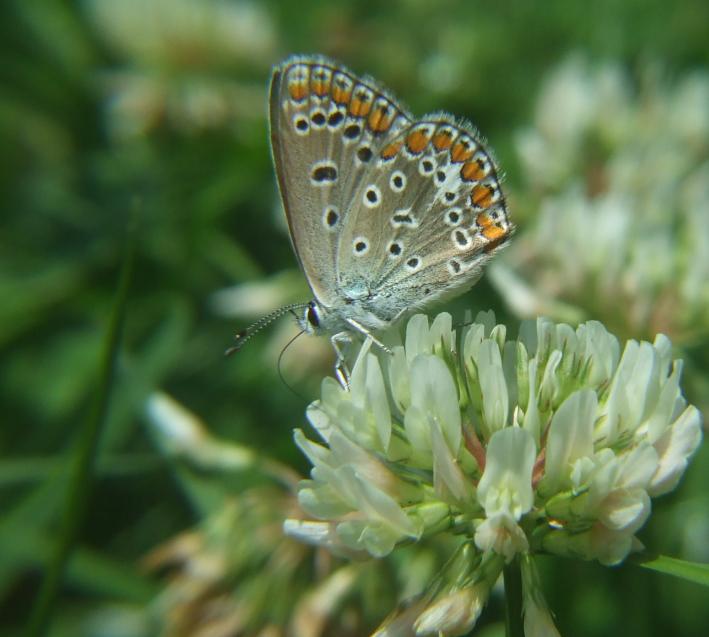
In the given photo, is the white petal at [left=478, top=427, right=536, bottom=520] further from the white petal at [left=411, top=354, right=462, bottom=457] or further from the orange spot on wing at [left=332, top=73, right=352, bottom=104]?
the orange spot on wing at [left=332, top=73, right=352, bottom=104]

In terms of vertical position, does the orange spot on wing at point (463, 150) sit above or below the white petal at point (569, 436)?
above

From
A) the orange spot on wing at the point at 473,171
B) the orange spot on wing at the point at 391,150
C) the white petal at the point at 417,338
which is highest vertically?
the orange spot on wing at the point at 391,150

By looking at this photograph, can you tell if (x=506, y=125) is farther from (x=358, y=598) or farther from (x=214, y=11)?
(x=358, y=598)

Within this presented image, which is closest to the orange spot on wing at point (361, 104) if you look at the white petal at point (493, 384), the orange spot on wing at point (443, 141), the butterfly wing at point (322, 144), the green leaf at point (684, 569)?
the butterfly wing at point (322, 144)

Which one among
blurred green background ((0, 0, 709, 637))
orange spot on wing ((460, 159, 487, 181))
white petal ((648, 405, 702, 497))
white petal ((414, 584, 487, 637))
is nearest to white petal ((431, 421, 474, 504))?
white petal ((414, 584, 487, 637))

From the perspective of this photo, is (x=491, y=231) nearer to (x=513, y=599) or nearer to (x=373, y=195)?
(x=373, y=195)

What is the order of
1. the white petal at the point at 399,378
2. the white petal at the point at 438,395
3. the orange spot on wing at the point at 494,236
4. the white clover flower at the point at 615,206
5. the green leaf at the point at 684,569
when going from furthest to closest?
the white clover flower at the point at 615,206 < the orange spot on wing at the point at 494,236 < the white petal at the point at 399,378 < the white petal at the point at 438,395 < the green leaf at the point at 684,569

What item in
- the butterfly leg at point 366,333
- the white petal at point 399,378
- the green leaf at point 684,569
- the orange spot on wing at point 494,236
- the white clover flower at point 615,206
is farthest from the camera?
Answer: the white clover flower at point 615,206

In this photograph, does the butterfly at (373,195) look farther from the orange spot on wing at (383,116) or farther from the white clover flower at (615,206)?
the white clover flower at (615,206)

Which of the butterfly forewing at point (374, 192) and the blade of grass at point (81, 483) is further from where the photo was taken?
the butterfly forewing at point (374, 192)

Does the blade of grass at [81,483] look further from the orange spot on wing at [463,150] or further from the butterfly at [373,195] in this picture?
the orange spot on wing at [463,150]
